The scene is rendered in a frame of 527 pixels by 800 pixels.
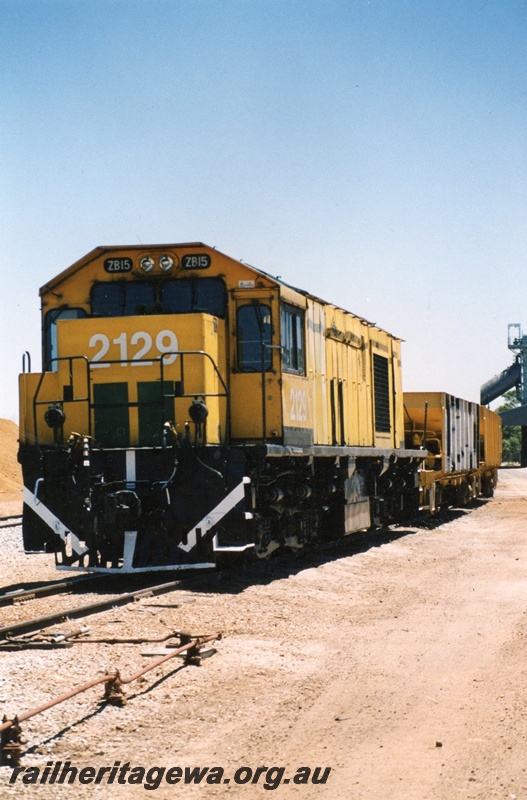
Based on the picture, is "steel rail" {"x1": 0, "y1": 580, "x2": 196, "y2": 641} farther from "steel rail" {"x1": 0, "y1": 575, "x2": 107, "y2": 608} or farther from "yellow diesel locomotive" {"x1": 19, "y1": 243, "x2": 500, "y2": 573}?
"steel rail" {"x1": 0, "y1": 575, "x2": 107, "y2": 608}

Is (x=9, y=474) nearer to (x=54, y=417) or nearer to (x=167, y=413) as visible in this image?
(x=54, y=417)

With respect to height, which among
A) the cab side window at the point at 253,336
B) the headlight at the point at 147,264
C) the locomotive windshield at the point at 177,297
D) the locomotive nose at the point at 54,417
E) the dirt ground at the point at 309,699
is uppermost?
the headlight at the point at 147,264

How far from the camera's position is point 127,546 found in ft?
34.9

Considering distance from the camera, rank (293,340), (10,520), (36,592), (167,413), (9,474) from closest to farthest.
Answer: (36,592)
(167,413)
(293,340)
(10,520)
(9,474)

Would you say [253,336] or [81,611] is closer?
[81,611]

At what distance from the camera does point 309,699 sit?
20.5 feet

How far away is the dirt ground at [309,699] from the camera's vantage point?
4.79 meters

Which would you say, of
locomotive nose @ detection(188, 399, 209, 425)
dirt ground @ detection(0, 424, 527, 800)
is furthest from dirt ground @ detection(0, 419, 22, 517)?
dirt ground @ detection(0, 424, 527, 800)

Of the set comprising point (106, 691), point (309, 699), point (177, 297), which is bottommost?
point (309, 699)

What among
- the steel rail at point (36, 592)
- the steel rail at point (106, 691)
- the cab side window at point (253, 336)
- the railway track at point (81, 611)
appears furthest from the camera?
the cab side window at point (253, 336)

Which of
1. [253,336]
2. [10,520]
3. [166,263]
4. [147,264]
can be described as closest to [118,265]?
[147,264]

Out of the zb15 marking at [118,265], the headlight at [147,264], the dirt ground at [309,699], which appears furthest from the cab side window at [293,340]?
the dirt ground at [309,699]

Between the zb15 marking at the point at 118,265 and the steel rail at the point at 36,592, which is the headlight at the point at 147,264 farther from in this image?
the steel rail at the point at 36,592

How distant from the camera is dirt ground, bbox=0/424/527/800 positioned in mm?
4793
